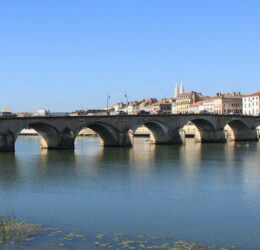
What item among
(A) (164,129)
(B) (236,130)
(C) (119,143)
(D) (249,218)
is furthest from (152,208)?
(B) (236,130)

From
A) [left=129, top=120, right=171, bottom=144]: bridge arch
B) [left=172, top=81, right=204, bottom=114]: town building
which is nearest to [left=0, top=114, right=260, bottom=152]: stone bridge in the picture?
[left=129, top=120, right=171, bottom=144]: bridge arch

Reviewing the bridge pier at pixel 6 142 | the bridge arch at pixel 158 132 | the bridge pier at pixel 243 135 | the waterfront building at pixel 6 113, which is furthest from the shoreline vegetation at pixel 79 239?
the bridge pier at pixel 243 135

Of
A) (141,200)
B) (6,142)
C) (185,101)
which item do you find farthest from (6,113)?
(185,101)

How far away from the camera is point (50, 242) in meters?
17.8

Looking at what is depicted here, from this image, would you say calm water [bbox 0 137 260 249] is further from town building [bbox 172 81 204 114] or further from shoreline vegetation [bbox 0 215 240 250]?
town building [bbox 172 81 204 114]

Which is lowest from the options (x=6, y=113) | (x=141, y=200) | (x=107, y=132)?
(x=141, y=200)

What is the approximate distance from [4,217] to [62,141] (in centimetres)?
4503

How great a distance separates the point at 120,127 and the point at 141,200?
47.8 meters

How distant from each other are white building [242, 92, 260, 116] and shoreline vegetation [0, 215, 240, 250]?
131 metres

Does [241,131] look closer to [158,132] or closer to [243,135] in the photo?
[243,135]

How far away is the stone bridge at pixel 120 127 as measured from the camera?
61.6m

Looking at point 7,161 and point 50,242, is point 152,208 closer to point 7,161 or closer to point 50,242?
point 50,242

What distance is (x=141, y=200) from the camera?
87.7ft

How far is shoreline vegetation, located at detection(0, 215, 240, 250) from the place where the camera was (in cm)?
1741
